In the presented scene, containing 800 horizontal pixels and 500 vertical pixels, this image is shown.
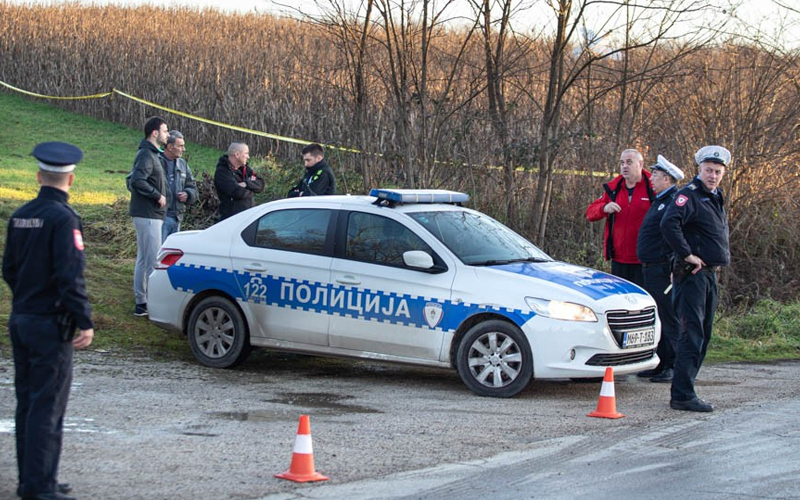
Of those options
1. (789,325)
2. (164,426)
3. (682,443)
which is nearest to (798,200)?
(789,325)

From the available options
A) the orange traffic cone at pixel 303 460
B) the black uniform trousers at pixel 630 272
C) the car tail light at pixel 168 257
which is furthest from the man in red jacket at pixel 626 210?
the orange traffic cone at pixel 303 460

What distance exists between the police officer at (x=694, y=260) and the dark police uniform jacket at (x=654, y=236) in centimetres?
101

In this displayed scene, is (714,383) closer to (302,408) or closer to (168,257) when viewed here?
(302,408)

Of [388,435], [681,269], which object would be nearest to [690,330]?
[681,269]

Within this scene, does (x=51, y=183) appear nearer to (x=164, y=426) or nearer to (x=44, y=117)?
(x=164, y=426)

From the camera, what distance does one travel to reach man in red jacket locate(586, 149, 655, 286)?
1095 centimetres

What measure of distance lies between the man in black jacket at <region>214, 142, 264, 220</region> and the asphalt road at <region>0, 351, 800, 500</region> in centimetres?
266

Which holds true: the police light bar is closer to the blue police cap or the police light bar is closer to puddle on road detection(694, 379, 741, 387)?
puddle on road detection(694, 379, 741, 387)

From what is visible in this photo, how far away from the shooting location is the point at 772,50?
1712 cm

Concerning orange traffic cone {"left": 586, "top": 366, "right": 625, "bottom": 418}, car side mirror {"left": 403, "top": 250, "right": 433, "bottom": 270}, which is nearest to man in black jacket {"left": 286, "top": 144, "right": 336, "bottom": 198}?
car side mirror {"left": 403, "top": 250, "right": 433, "bottom": 270}

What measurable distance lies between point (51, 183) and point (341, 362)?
581 cm

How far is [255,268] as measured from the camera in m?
10.3

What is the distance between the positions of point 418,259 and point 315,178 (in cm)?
359

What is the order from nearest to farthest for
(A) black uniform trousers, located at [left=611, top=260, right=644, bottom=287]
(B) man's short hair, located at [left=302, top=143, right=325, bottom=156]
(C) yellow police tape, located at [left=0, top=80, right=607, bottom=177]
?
1. (A) black uniform trousers, located at [left=611, top=260, right=644, bottom=287]
2. (B) man's short hair, located at [left=302, top=143, right=325, bottom=156]
3. (C) yellow police tape, located at [left=0, top=80, right=607, bottom=177]
